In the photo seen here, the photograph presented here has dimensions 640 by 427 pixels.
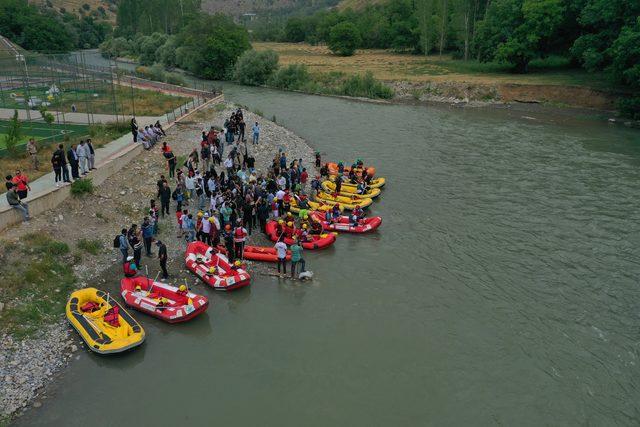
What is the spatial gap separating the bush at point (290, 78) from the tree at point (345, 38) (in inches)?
1110

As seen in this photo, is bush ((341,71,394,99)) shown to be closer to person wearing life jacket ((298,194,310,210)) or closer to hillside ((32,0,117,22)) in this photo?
person wearing life jacket ((298,194,310,210))

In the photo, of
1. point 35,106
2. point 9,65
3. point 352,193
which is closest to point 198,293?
point 352,193

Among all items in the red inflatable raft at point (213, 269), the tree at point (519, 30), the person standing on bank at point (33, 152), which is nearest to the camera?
the red inflatable raft at point (213, 269)

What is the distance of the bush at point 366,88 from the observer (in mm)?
58469

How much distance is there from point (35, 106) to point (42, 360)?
2432 centimetres

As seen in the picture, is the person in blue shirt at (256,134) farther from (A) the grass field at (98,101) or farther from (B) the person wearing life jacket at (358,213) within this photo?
(B) the person wearing life jacket at (358,213)

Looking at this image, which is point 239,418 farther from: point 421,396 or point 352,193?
point 352,193

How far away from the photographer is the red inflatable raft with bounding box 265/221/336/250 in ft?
69.6

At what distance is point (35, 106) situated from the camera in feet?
107

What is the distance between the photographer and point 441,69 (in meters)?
67.2

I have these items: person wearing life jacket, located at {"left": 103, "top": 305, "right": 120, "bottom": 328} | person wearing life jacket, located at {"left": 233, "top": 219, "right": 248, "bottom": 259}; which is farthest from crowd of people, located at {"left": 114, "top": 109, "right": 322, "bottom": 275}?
person wearing life jacket, located at {"left": 103, "top": 305, "right": 120, "bottom": 328}

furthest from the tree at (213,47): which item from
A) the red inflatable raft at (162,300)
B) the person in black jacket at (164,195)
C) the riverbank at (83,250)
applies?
the red inflatable raft at (162,300)

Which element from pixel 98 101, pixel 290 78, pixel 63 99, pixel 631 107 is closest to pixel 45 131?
pixel 63 99

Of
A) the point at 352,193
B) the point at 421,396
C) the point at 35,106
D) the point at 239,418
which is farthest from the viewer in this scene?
the point at 35,106
